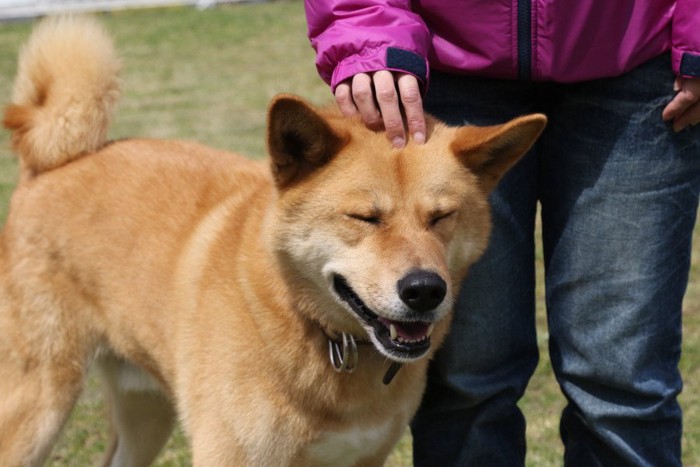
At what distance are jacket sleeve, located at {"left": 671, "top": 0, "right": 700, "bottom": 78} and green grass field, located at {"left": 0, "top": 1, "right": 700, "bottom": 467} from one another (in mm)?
1748

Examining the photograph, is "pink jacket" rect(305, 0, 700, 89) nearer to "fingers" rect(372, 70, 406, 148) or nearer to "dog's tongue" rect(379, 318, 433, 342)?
"fingers" rect(372, 70, 406, 148)

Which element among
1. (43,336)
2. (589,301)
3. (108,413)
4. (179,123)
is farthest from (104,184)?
(179,123)

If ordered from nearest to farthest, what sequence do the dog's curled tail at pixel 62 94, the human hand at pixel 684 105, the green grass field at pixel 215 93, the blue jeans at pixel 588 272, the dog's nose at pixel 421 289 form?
the dog's nose at pixel 421 289, the human hand at pixel 684 105, the blue jeans at pixel 588 272, the dog's curled tail at pixel 62 94, the green grass field at pixel 215 93

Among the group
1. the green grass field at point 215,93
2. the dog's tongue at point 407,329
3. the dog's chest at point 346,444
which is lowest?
the green grass field at point 215,93

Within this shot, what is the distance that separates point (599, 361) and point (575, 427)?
1.01 feet

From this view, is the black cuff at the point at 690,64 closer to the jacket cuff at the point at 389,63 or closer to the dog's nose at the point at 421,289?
the jacket cuff at the point at 389,63

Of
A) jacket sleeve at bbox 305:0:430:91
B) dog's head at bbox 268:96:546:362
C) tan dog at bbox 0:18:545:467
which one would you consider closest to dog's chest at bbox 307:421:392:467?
tan dog at bbox 0:18:545:467

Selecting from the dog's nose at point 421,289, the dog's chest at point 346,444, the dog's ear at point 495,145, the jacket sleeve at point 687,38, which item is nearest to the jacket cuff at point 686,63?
the jacket sleeve at point 687,38

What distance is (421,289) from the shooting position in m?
2.32

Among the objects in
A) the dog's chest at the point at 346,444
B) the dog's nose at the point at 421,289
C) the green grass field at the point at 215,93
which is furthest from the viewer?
the green grass field at the point at 215,93

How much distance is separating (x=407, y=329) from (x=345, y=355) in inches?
8.9

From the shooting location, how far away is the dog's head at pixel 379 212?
7.81ft

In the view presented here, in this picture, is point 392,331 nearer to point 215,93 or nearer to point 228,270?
point 228,270

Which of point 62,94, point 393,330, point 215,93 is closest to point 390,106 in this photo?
point 393,330
